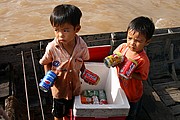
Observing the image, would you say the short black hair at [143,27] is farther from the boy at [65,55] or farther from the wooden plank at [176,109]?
the wooden plank at [176,109]

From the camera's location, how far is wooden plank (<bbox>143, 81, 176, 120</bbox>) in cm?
380

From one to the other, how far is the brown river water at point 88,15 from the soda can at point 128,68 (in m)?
5.55

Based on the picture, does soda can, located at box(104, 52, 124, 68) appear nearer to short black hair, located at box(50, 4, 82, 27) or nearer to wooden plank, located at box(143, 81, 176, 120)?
short black hair, located at box(50, 4, 82, 27)

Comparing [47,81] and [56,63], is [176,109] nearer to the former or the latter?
[56,63]

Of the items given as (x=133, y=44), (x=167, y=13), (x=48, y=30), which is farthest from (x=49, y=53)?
(x=167, y=13)

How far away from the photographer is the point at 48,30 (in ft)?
27.5

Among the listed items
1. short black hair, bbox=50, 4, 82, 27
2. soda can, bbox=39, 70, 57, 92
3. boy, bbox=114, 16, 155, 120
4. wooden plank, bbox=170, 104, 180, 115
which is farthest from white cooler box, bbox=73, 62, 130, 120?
wooden plank, bbox=170, 104, 180, 115

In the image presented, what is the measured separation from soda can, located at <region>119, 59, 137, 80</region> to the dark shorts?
0.64 m

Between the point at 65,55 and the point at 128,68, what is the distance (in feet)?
2.07

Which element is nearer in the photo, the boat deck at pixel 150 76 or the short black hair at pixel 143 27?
the short black hair at pixel 143 27

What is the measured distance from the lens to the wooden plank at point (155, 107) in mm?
3803

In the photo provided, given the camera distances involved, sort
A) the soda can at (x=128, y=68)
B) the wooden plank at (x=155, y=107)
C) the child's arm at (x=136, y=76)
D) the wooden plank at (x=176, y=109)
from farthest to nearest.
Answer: the wooden plank at (x=176, y=109)
the wooden plank at (x=155, y=107)
the child's arm at (x=136, y=76)
the soda can at (x=128, y=68)

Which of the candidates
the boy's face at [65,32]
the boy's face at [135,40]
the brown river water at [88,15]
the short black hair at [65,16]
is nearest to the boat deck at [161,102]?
the boy's face at [135,40]

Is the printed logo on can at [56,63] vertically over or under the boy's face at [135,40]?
under
